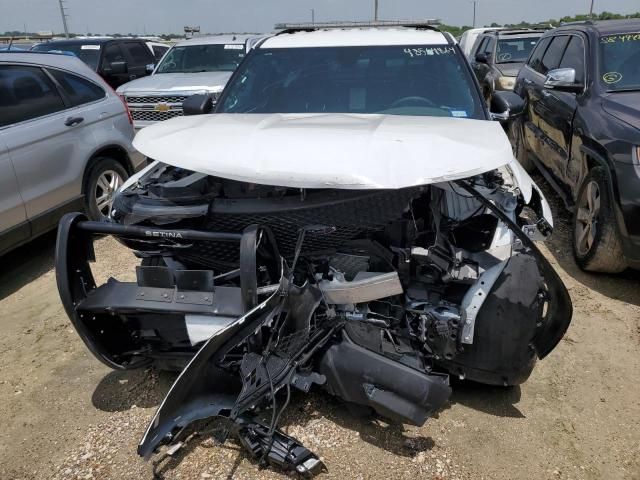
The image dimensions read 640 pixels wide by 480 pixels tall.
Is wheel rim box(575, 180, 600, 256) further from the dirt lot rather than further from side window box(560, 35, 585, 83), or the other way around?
side window box(560, 35, 585, 83)

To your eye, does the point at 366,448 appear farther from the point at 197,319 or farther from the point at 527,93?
the point at 527,93

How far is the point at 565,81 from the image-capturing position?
4.59 m

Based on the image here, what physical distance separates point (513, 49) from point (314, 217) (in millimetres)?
9764

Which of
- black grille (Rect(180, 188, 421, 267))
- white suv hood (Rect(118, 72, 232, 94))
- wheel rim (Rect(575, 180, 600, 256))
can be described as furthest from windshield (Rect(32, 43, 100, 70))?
wheel rim (Rect(575, 180, 600, 256))

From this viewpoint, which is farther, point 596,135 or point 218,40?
point 218,40

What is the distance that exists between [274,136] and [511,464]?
6.40 feet

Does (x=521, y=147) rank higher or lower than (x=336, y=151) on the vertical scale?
lower

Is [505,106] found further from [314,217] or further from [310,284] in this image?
[310,284]

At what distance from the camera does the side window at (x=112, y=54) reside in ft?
35.6

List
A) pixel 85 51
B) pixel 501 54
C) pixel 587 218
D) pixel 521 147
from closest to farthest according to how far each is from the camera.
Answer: pixel 587 218 < pixel 521 147 < pixel 501 54 < pixel 85 51

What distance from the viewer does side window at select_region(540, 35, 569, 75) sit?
564 cm

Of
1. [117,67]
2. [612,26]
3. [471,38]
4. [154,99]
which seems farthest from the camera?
[471,38]

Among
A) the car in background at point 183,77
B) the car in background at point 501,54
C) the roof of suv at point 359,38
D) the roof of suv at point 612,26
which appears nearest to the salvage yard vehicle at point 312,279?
the roof of suv at point 359,38

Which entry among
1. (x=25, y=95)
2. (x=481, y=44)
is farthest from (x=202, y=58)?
(x=481, y=44)
